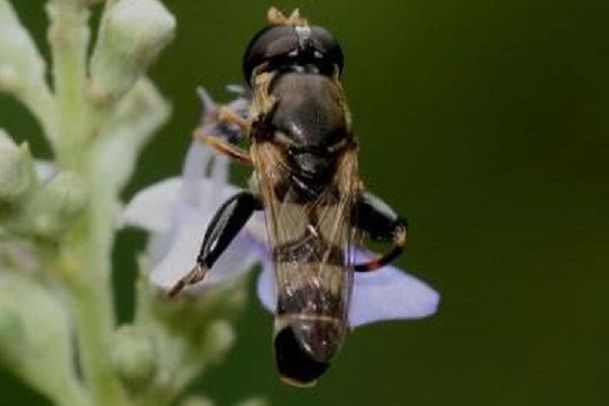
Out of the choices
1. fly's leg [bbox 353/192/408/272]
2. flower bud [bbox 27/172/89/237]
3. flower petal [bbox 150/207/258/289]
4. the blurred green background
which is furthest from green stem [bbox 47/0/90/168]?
the blurred green background

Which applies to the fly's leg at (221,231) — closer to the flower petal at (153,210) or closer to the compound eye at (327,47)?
the flower petal at (153,210)

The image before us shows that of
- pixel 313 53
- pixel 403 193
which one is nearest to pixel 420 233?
pixel 403 193

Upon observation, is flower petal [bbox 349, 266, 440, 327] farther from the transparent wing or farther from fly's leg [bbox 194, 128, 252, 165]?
fly's leg [bbox 194, 128, 252, 165]

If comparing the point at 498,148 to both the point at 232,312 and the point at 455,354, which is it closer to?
the point at 455,354

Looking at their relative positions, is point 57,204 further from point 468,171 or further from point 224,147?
point 468,171

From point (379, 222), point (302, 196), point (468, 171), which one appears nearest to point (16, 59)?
point (302, 196)

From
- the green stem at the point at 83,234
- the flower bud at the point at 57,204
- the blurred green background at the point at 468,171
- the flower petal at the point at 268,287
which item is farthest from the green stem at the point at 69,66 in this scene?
the blurred green background at the point at 468,171
